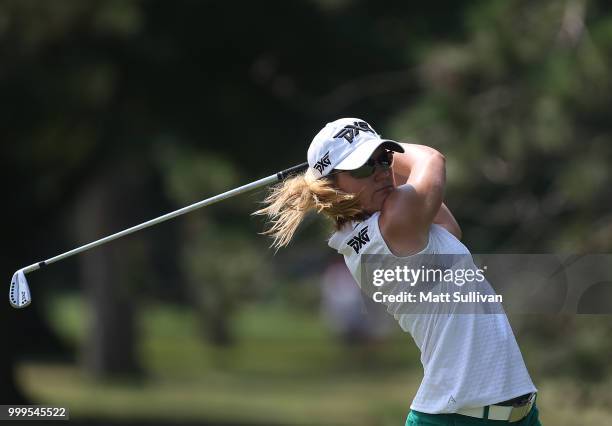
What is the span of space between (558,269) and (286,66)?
3.46 metres

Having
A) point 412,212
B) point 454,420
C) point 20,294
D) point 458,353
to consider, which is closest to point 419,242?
point 412,212

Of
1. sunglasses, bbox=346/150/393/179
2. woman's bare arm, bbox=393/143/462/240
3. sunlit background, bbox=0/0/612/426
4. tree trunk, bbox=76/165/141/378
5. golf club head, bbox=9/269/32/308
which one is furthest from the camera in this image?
tree trunk, bbox=76/165/141/378

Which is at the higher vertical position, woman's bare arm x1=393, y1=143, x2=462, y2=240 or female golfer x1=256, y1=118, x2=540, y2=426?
woman's bare arm x1=393, y1=143, x2=462, y2=240

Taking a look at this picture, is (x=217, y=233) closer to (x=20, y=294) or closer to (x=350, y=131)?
(x=20, y=294)

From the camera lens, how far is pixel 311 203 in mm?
3799

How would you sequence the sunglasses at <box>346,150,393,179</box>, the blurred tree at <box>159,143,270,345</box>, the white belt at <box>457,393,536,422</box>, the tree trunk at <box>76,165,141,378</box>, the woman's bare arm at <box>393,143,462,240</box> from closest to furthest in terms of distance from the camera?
the white belt at <box>457,393,536,422</box>, the sunglasses at <box>346,150,393,179</box>, the woman's bare arm at <box>393,143,462,240</box>, the blurred tree at <box>159,143,270,345</box>, the tree trunk at <box>76,165,141,378</box>

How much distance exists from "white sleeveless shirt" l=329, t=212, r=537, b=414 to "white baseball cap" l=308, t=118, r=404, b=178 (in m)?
0.18

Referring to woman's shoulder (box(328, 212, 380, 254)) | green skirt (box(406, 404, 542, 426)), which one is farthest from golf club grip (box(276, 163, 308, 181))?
green skirt (box(406, 404, 542, 426))

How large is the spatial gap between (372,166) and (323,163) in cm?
15

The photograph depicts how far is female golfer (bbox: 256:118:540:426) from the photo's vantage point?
3662 millimetres

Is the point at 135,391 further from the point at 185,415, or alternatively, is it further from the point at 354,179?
the point at 354,179

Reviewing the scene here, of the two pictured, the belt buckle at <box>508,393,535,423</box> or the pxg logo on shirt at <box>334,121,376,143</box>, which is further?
the pxg logo on shirt at <box>334,121,376,143</box>

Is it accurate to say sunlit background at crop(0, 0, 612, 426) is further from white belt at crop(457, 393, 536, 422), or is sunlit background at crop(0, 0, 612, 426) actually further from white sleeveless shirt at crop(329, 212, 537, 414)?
white belt at crop(457, 393, 536, 422)

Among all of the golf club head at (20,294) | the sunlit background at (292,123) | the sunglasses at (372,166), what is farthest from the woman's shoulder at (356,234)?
the sunlit background at (292,123)
